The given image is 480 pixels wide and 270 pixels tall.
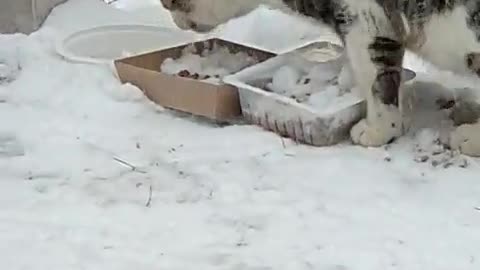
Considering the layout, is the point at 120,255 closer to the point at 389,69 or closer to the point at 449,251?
the point at 449,251

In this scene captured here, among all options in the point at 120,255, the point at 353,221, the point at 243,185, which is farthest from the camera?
the point at 243,185

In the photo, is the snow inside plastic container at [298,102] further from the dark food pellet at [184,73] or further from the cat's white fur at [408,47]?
the dark food pellet at [184,73]

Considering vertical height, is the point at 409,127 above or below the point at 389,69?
below

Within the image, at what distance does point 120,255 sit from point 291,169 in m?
0.60

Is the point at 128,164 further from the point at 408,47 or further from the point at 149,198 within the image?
the point at 408,47

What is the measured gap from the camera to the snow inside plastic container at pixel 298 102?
8.66ft

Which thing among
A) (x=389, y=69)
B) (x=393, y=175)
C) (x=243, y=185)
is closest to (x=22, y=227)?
(x=243, y=185)

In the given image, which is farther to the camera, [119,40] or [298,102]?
[119,40]

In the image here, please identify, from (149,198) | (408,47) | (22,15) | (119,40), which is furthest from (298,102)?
(22,15)

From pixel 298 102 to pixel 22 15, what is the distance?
4.58 ft

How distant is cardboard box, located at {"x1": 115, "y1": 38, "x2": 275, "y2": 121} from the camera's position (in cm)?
281

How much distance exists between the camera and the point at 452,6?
2.47 metres

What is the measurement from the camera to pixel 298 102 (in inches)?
106

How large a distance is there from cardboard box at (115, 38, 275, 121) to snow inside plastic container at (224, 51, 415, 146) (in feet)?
0.17
